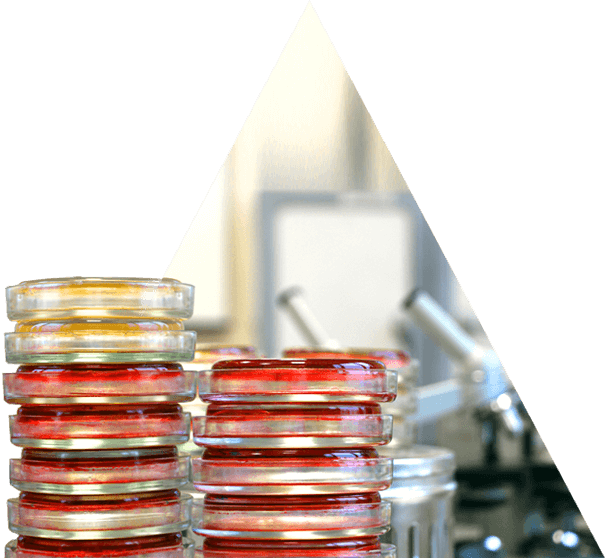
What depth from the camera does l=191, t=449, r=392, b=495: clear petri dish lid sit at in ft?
2.31

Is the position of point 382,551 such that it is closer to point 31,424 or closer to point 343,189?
point 31,424

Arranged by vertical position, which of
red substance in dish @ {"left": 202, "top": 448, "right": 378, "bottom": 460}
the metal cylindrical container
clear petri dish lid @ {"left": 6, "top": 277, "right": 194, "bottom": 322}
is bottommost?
the metal cylindrical container

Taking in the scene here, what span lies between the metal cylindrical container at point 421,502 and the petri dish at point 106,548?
0.67 feet

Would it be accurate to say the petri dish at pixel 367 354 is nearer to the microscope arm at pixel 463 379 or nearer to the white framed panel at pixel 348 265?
the microscope arm at pixel 463 379

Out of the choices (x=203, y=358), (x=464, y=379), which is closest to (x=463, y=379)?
(x=464, y=379)

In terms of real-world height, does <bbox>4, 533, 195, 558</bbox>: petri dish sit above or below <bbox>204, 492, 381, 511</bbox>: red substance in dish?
below

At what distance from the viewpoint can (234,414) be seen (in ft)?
2.39

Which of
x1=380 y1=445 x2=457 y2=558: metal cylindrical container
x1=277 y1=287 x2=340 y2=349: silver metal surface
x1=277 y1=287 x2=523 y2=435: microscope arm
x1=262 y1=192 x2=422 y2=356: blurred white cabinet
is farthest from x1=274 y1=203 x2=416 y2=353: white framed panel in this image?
x1=380 y1=445 x2=457 y2=558: metal cylindrical container

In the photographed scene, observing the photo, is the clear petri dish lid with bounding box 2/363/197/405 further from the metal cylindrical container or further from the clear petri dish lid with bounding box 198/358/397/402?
the metal cylindrical container

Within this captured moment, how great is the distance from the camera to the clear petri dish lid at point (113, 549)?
2.37 ft

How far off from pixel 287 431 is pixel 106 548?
0.58ft

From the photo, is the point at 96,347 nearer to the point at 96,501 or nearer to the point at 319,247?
the point at 96,501

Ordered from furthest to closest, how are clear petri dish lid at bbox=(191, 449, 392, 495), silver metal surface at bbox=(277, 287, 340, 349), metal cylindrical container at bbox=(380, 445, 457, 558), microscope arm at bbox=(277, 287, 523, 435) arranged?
1. silver metal surface at bbox=(277, 287, 340, 349)
2. microscope arm at bbox=(277, 287, 523, 435)
3. metal cylindrical container at bbox=(380, 445, 457, 558)
4. clear petri dish lid at bbox=(191, 449, 392, 495)

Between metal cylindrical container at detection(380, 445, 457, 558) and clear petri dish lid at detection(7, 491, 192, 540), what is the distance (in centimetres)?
22
